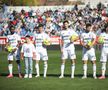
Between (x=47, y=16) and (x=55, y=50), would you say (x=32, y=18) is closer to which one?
(x=47, y=16)

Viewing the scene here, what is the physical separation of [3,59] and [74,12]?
53.3 feet

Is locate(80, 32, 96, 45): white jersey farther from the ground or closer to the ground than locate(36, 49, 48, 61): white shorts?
farther from the ground

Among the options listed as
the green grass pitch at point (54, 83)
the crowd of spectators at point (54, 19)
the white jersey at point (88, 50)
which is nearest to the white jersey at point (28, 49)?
the green grass pitch at point (54, 83)

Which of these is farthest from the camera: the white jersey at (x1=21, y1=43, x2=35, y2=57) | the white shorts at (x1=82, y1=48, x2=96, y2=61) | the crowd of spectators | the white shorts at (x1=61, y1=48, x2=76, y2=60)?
the crowd of spectators

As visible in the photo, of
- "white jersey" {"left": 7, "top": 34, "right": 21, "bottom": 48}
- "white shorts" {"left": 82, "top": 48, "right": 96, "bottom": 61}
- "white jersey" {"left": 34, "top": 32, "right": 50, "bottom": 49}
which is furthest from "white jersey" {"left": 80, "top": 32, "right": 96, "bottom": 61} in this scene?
"white jersey" {"left": 7, "top": 34, "right": 21, "bottom": 48}

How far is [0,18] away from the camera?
157ft

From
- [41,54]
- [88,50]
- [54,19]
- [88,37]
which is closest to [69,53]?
[88,50]

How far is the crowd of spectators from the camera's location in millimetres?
43188

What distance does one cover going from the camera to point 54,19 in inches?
1834

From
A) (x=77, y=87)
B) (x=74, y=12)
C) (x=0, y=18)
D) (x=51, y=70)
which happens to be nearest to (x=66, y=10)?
(x=74, y=12)

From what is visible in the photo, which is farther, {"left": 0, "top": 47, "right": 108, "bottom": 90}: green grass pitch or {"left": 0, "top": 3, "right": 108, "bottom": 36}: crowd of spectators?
{"left": 0, "top": 3, "right": 108, "bottom": 36}: crowd of spectators

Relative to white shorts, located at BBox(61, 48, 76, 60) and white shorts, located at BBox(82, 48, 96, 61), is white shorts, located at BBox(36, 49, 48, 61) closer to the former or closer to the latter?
white shorts, located at BBox(61, 48, 76, 60)

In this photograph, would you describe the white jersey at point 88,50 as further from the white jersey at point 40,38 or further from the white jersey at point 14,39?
the white jersey at point 14,39

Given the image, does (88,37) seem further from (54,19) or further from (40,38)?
(54,19)
